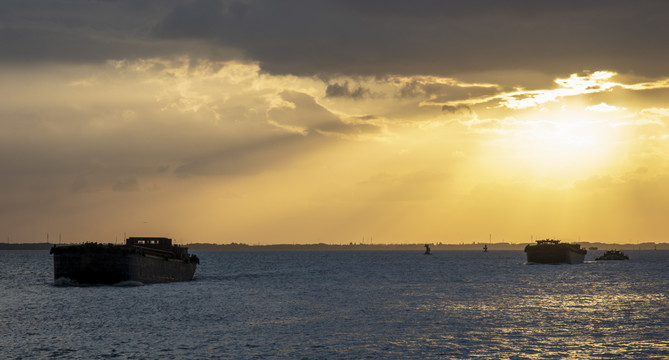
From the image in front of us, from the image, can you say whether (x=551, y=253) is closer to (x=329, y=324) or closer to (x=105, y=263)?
(x=105, y=263)

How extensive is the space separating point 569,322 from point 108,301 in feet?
142

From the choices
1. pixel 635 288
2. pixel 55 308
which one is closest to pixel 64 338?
pixel 55 308

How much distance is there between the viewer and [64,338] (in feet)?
144

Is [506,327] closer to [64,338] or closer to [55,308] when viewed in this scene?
[64,338]

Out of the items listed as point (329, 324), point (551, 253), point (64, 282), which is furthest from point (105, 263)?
point (551, 253)

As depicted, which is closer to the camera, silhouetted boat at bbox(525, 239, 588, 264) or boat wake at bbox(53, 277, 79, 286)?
boat wake at bbox(53, 277, 79, 286)

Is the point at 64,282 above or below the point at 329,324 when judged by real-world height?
above

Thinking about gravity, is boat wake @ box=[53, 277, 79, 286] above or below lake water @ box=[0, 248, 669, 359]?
above

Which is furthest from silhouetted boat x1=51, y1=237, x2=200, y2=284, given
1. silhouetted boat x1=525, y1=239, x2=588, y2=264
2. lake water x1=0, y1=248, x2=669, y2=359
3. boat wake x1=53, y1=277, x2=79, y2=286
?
silhouetted boat x1=525, y1=239, x2=588, y2=264

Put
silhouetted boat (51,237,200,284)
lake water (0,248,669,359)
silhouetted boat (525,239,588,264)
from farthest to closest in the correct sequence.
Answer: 1. silhouetted boat (525,239,588,264)
2. silhouetted boat (51,237,200,284)
3. lake water (0,248,669,359)

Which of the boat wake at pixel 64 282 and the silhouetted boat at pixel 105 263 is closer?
the silhouetted boat at pixel 105 263

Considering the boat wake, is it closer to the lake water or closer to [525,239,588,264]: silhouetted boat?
the lake water

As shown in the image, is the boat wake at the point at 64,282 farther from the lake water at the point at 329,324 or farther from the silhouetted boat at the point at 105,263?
the lake water at the point at 329,324

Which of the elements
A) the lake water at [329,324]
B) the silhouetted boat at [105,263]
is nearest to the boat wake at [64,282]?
the silhouetted boat at [105,263]
